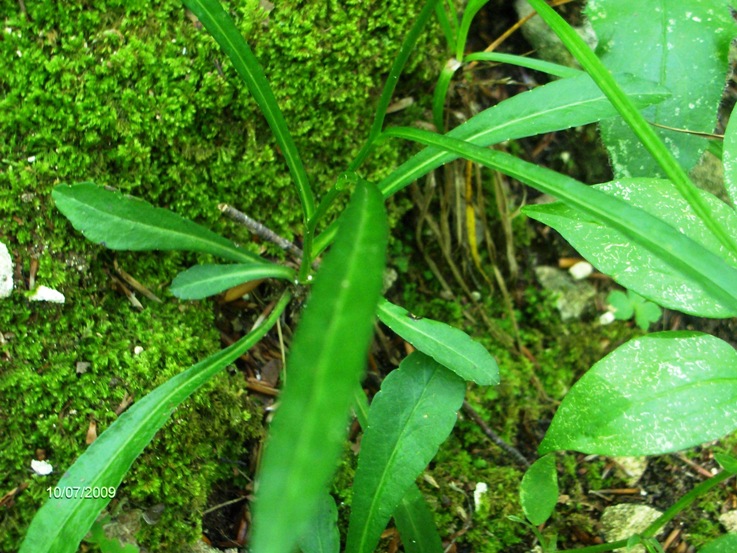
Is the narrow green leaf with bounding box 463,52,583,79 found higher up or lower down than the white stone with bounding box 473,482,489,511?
higher up

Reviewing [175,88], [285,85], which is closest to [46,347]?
[175,88]

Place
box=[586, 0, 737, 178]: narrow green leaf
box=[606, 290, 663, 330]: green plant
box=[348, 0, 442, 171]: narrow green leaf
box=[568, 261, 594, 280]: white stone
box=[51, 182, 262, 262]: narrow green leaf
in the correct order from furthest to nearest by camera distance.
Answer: box=[568, 261, 594, 280]: white stone
box=[606, 290, 663, 330]: green plant
box=[586, 0, 737, 178]: narrow green leaf
box=[51, 182, 262, 262]: narrow green leaf
box=[348, 0, 442, 171]: narrow green leaf

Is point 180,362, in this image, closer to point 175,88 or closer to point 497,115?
point 175,88

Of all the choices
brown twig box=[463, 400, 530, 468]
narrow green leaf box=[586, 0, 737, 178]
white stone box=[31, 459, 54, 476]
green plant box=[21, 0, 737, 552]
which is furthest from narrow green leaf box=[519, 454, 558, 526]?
white stone box=[31, 459, 54, 476]

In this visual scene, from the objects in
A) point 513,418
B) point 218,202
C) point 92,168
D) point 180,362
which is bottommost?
point 513,418

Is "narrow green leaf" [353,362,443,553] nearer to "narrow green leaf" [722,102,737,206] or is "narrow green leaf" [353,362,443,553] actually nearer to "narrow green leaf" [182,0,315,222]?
"narrow green leaf" [182,0,315,222]

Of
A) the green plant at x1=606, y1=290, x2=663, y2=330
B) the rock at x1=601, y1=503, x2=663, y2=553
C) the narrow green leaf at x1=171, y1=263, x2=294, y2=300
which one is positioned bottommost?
the rock at x1=601, y1=503, x2=663, y2=553

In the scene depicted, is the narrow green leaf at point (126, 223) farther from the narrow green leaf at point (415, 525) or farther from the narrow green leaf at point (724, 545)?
the narrow green leaf at point (724, 545)
